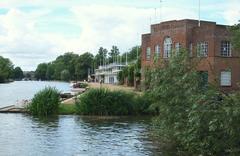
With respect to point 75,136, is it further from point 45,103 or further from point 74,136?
point 45,103

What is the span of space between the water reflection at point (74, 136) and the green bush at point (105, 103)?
2347 millimetres

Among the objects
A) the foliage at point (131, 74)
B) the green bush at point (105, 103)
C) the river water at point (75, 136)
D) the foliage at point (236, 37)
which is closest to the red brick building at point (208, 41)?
the green bush at point (105, 103)

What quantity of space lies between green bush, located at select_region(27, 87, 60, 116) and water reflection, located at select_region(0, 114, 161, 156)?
83.4 inches

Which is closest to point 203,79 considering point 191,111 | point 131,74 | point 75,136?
point 191,111

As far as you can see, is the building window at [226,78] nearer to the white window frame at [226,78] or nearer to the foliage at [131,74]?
the white window frame at [226,78]

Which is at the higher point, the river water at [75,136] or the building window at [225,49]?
the building window at [225,49]

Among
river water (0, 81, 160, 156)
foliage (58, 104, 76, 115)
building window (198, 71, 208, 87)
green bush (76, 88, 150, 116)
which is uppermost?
building window (198, 71, 208, 87)

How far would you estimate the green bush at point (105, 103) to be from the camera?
145 ft

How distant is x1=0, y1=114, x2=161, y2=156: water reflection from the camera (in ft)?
79.5

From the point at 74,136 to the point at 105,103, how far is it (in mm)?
14654

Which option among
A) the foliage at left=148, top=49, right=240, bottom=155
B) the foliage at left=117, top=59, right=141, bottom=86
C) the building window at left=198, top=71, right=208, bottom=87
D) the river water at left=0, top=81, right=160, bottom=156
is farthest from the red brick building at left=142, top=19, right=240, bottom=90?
the building window at left=198, top=71, right=208, bottom=87

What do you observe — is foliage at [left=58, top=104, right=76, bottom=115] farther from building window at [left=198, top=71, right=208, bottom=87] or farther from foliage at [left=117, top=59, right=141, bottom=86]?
foliage at [left=117, top=59, right=141, bottom=86]

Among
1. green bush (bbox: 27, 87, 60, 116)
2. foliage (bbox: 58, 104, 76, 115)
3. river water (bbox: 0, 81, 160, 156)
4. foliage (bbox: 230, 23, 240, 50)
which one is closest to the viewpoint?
foliage (bbox: 230, 23, 240, 50)

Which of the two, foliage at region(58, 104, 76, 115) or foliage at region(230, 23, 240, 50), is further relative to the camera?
foliage at region(58, 104, 76, 115)
